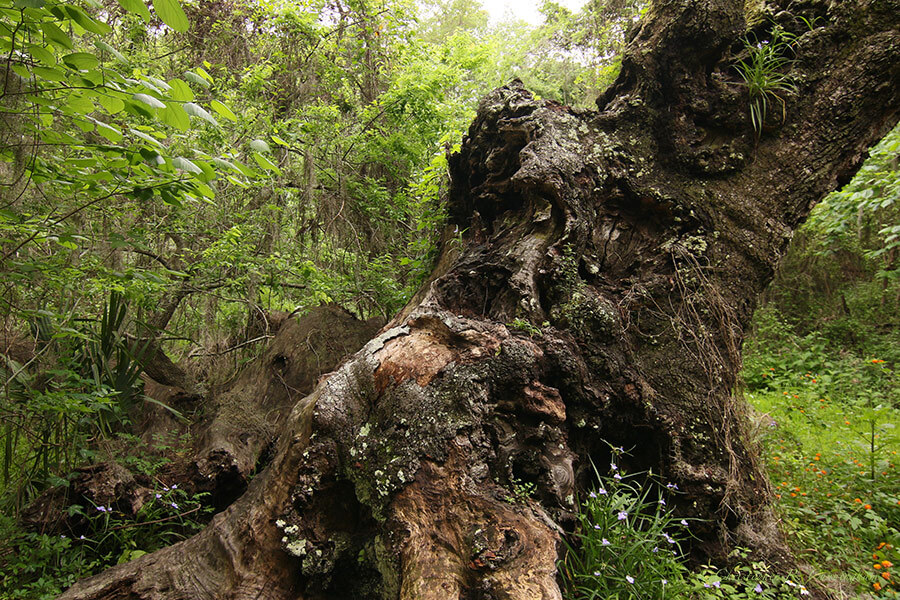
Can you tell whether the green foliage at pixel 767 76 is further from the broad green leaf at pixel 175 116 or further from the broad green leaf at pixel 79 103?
the broad green leaf at pixel 79 103

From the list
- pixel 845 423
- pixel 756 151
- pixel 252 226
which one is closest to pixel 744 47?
pixel 756 151

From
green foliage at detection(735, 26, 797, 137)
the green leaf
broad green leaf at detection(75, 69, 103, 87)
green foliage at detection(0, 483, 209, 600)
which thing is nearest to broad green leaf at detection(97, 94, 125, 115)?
broad green leaf at detection(75, 69, 103, 87)

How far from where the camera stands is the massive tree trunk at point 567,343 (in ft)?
6.50

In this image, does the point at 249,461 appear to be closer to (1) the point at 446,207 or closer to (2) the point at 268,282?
(2) the point at 268,282

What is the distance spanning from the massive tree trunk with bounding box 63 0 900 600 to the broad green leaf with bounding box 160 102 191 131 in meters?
1.28

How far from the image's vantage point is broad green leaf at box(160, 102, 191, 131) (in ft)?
5.79

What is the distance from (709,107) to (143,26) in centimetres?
621

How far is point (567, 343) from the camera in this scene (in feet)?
7.95

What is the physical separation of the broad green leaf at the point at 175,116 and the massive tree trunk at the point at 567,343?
1.28 meters

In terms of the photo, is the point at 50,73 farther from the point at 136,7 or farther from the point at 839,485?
the point at 839,485

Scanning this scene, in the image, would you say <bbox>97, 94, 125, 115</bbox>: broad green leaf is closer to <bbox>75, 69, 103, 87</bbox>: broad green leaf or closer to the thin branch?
<bbox>75, 69, 103, 87</bbox>: broad green leaf

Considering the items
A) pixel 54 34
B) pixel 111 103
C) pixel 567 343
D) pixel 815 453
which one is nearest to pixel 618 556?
pixel 567 343

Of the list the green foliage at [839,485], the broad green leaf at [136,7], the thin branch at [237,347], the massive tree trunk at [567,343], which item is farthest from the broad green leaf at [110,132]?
the green foliage at [839,485]

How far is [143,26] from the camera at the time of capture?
555cm
